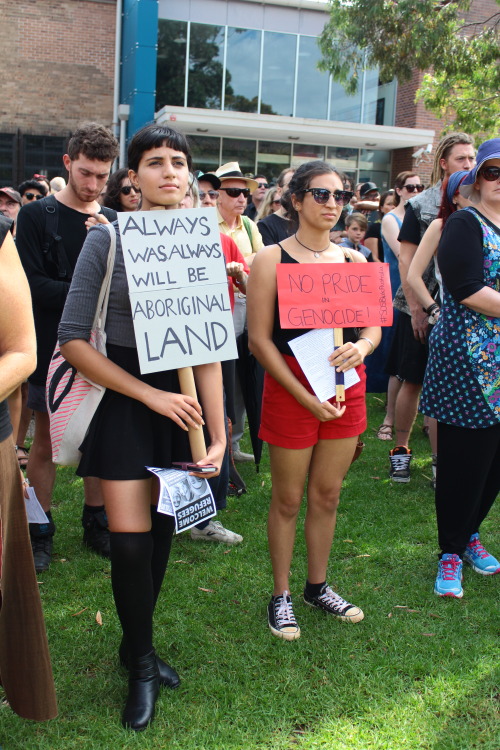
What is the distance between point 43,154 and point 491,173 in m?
19.5

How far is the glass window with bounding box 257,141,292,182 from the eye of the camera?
2081 cm

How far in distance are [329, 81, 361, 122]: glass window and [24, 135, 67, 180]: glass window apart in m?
8.06

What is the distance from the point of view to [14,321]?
207 cm

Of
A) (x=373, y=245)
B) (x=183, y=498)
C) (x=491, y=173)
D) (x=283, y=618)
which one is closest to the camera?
(x=183, y=498)

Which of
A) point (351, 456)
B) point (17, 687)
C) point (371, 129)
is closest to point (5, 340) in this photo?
point (17, 687)

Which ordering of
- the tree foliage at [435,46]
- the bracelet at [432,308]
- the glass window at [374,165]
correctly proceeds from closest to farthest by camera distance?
the bracelet at [432,308], the tree foliage at [435,46], the glass window at [374,165]

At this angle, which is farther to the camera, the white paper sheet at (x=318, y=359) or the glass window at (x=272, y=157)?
the glass window at (x=272, y=157)

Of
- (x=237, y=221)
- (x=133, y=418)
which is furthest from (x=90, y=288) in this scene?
(x=237, y=221)

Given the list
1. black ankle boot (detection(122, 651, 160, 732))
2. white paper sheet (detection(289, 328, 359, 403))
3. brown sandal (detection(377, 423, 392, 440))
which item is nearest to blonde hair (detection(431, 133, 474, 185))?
white paper sheet (detection(289, 328, 359, 403))

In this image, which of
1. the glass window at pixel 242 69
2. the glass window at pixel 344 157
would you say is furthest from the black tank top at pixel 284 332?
the glass window at pixel 344 157

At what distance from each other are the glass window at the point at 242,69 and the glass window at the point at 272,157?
114 cm

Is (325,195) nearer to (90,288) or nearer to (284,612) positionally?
(90,288)

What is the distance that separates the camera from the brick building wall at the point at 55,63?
20406mm

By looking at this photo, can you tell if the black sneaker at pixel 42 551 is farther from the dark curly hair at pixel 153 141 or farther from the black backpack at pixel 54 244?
the dark curly hair at pixel 153 141
